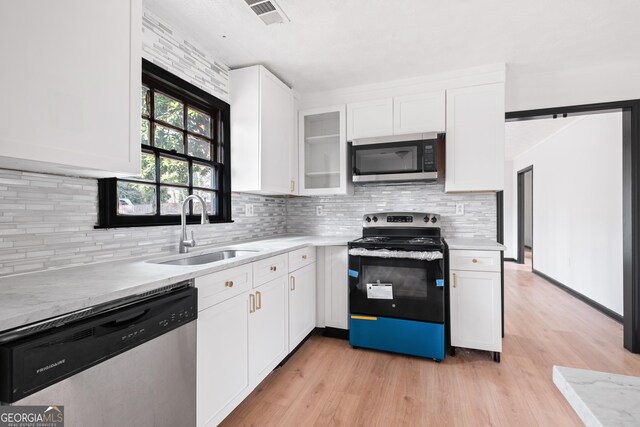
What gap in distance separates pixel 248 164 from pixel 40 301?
179 cm

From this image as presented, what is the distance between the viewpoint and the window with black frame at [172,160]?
1779 mm

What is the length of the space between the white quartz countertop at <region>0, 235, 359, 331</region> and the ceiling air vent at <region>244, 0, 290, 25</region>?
1.49 m

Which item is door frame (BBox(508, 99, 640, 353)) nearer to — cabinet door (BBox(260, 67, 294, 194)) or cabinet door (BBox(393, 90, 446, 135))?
cabinet door (BBox(393, 90, 446, 135))

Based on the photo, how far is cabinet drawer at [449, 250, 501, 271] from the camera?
7.64 ft

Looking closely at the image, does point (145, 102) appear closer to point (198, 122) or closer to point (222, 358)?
point (198, 122)

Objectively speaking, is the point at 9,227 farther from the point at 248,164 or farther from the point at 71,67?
the point at 248,164

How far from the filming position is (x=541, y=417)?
1.71 metres

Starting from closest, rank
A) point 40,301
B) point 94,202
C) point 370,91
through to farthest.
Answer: point 40,301, point 94,202, point 370,91

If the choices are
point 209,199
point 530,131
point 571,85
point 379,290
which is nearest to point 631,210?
point 571,85

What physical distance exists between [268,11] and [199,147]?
1102 mm

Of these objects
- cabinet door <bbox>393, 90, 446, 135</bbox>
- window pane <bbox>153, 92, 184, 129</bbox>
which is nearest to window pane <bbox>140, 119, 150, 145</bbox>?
window pane <bbox>153, 92, 184, 129</bbox>

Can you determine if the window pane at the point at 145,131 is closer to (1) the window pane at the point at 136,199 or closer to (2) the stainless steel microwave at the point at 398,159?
(1) the window pane at the point at 136,199

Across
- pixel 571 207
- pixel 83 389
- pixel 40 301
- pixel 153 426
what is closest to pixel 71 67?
pixel 40 301

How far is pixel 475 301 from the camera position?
238 centimetres
